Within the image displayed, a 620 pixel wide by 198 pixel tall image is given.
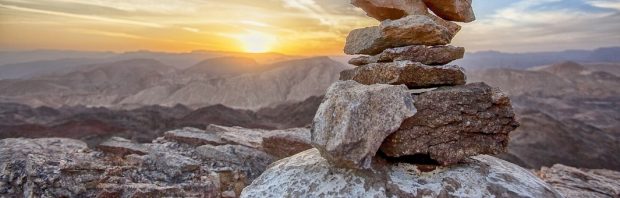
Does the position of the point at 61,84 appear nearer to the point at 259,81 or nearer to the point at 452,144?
the point at 259,81

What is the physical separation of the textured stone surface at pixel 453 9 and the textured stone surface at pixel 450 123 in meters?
2.36

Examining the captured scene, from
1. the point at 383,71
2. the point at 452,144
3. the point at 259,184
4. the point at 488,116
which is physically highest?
the point at 383,71

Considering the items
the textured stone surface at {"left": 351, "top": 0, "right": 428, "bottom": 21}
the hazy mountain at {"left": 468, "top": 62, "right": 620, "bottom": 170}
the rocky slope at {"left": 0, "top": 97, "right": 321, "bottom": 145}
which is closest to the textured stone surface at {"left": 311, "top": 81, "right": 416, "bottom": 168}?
the textured stone surface at {"left": 351, "top": 0, "right": 428, "bottom": 21}

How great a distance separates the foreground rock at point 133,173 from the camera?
11.9 metres

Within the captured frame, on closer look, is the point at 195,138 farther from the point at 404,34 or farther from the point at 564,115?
the point at 564,115

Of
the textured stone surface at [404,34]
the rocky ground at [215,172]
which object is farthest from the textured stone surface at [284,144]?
the textured stone surface at [404,34]

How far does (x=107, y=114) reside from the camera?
5650cm

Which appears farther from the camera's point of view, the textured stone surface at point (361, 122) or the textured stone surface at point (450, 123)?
the textured stone surface at point (450, 123)

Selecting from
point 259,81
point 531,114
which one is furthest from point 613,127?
point 259,81

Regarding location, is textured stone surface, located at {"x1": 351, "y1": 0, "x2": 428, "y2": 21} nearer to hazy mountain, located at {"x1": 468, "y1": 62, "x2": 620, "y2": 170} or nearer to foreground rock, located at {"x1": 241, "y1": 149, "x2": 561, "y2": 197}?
foreground rock, located at {"x1": 241, "y1": 149, "x2": 561, "y2": 197}

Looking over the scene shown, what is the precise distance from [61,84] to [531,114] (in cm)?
11942

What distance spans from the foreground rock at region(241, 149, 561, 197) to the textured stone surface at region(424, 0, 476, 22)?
11.1 ft

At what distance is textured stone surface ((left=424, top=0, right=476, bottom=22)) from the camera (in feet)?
30.6

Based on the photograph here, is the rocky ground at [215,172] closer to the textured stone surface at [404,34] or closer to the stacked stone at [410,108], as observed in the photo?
the stacked stone at [410,108]
